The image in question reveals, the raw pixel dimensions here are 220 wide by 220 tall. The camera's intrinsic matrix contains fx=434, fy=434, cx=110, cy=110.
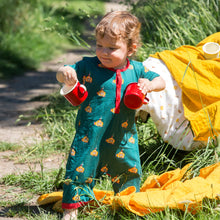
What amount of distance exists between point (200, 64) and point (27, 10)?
6.05 metres

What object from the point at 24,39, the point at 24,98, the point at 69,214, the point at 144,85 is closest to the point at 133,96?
the point at 144,85

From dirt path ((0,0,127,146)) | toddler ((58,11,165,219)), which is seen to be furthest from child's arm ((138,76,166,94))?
dirt path ((0,0,127,146))

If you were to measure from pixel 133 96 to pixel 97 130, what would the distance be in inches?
12.4

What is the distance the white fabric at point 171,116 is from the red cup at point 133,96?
3.02 feet

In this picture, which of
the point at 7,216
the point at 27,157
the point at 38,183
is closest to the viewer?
the point at 7,216

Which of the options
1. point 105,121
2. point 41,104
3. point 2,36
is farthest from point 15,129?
point 2,36

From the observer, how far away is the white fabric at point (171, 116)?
3.39m

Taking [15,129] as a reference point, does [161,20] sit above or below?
above

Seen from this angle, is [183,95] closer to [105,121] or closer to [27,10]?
[105,121]

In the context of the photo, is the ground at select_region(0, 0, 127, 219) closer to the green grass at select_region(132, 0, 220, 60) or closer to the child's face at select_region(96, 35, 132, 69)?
the green grass at select_region(132, 0, 220, 60)

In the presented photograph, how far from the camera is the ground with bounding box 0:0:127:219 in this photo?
362cm

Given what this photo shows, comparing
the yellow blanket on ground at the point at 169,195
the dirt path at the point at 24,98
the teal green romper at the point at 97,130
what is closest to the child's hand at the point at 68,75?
the teal green romper at the point at 97,130

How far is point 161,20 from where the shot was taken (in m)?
5.12

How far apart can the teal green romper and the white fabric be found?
78 cm
